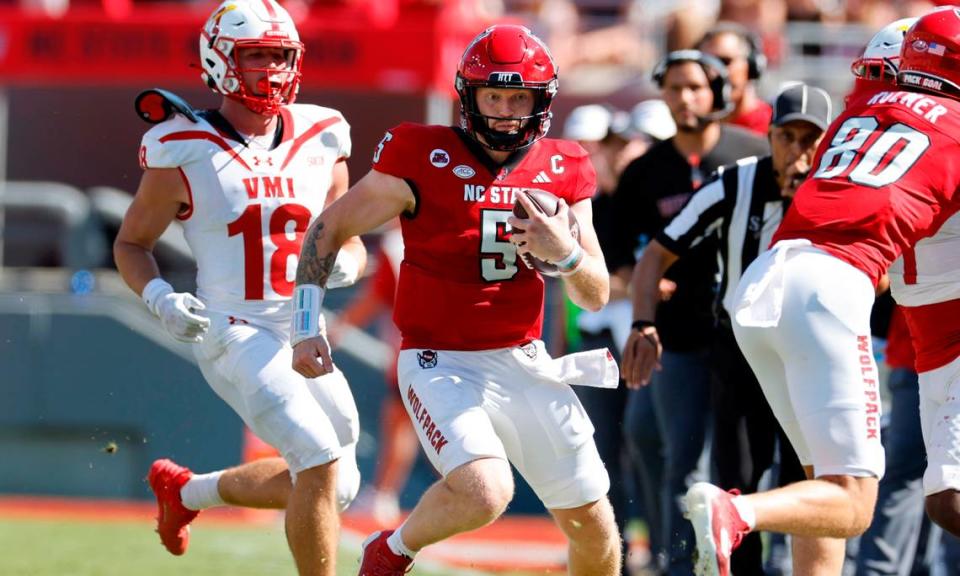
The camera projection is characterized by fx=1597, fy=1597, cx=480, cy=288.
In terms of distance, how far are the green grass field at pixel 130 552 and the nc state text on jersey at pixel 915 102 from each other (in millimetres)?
3562

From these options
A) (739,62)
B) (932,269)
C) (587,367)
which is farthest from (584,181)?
(739,62)

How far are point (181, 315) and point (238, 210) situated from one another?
0.46m

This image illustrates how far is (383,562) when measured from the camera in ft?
16.4

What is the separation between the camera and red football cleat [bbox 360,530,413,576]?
500 cm

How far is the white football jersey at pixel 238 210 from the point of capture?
571cm

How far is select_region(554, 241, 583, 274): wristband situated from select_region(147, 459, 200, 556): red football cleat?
2.02 metres

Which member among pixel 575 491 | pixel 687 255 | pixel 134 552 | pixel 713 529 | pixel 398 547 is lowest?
pixel 134 552

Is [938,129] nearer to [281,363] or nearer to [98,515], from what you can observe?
[281,363]

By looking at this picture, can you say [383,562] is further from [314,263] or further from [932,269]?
[932,269]

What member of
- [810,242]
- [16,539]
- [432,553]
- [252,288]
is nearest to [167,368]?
[16,539]

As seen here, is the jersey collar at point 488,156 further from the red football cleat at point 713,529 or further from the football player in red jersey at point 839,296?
the red football cleat at point 713,529

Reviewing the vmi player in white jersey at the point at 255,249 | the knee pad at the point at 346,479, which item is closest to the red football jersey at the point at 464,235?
the vmi player in white jersey at the point at 255,249

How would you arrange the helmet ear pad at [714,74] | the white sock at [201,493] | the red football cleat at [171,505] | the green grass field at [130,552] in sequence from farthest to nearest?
1. the green grass field at [130,552]
2. the helmet ear pad at [714,74]
3. the red football cleat at [171,505]
4. the white sock at [201,493]

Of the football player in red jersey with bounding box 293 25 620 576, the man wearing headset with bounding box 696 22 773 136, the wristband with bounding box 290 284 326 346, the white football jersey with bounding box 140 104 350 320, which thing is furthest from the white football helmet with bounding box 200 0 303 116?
the man wearing headset with bounding box 696 22 773 136
